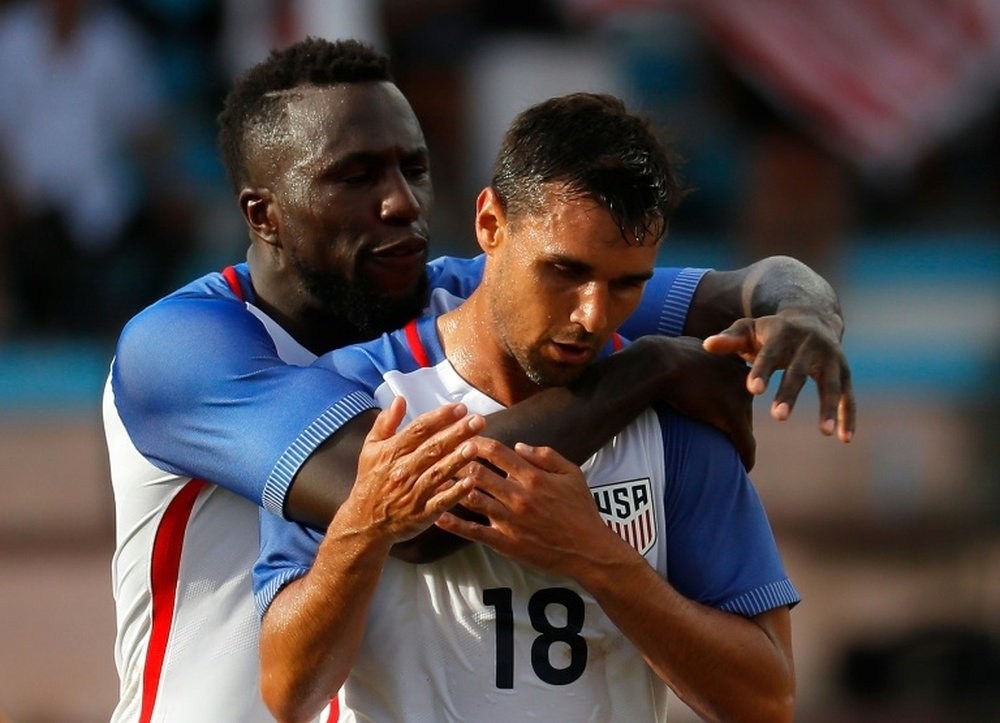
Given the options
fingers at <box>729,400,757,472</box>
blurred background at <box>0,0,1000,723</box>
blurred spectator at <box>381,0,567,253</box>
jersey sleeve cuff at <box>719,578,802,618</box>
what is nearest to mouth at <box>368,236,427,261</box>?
fingers at <box>729,400,757,472</box>

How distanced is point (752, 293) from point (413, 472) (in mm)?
1131

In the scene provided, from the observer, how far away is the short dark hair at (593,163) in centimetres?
360

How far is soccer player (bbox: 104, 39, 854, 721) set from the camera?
3719 millimetres

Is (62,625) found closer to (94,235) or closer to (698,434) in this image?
(94,235)

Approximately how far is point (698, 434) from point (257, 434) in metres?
0.87

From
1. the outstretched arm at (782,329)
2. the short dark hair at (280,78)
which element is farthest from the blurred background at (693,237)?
the outstretched arm at (782,329)

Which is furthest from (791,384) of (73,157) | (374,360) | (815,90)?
(815,90)

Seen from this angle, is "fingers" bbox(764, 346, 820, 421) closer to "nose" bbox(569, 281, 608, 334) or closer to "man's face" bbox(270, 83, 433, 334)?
"nose" bbox(569, 281, 608, 334)

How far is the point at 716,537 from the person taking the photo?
3.70 m

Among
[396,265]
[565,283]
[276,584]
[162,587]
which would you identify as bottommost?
[162,587]

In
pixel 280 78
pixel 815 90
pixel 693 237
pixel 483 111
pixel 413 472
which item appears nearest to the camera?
pixel 413 472

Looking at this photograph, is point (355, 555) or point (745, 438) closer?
point (355, 555)

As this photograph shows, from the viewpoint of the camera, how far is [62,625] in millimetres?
10266

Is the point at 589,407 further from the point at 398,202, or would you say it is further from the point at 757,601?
the point at 398,202
